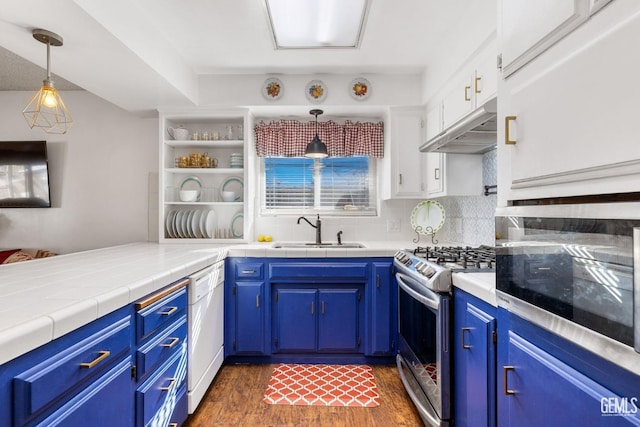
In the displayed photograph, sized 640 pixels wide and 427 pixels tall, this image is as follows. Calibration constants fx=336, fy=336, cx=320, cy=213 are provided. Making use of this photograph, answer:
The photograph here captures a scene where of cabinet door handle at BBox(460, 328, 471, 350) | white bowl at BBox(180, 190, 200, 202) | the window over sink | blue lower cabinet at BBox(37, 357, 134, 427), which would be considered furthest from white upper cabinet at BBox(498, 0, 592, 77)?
white bowl at BBox(180, 190, 200, 202)

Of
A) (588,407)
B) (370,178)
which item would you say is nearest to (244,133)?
(370,178)

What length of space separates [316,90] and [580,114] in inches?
94.9

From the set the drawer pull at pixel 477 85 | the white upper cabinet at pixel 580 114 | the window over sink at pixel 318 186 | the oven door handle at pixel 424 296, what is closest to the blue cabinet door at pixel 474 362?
the oven door handle at pixel 424 296

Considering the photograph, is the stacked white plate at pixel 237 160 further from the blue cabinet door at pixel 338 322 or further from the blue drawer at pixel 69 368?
the blue drawer at pixel 69 368


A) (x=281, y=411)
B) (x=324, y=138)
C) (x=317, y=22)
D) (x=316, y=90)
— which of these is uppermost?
(x=317, y=22)

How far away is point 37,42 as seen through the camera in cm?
182

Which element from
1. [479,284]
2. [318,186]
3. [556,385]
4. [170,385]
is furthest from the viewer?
[318,186]

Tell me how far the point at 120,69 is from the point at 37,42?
1.43 ft

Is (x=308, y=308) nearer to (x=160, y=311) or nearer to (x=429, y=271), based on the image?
(x=429, y=271)

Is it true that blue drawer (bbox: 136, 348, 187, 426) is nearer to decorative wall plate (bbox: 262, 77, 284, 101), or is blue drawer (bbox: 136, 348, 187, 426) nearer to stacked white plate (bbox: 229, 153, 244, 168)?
stacked white plate (bbox: 229, 153, 244, 168)

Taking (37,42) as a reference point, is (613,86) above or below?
below

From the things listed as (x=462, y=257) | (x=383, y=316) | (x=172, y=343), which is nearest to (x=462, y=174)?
(x=462, y=257)

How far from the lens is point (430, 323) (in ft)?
5.93

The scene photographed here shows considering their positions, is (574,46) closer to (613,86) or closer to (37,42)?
(613,86)
